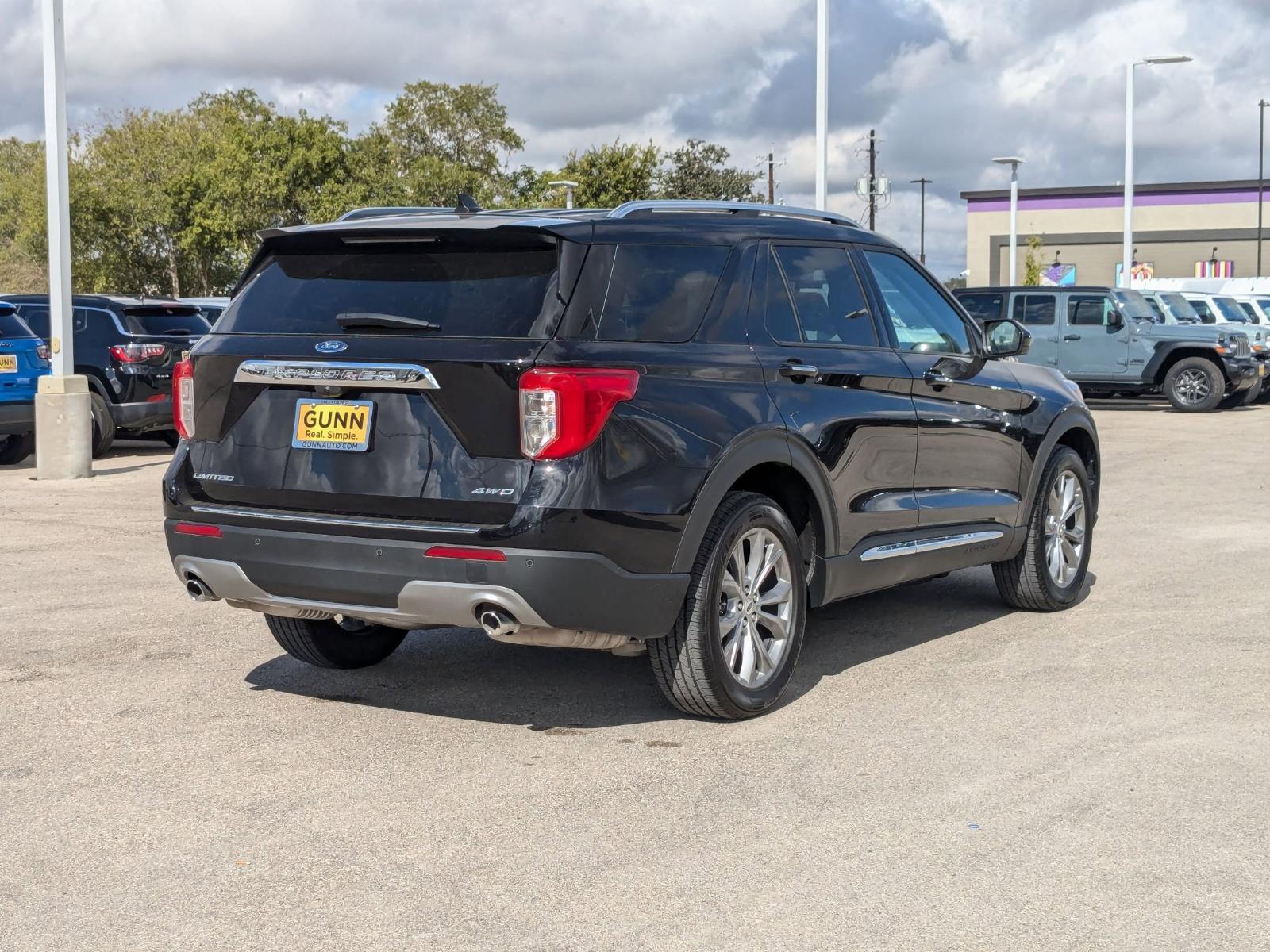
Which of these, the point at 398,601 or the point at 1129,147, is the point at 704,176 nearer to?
the point at 1129,147

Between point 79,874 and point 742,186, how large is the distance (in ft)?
218

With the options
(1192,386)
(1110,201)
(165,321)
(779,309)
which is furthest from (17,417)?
(1110,201)

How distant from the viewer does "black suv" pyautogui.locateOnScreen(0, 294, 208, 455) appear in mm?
16625

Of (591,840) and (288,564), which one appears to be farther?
(288,564)

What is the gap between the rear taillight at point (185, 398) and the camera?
561 centimetres

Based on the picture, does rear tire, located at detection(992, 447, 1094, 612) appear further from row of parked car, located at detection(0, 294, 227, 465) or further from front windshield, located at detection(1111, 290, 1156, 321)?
front windshield, located at detection(1111, 290, 1156, 321)

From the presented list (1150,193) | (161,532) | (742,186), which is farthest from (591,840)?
(1150,193)

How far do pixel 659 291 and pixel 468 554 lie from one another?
118 cm

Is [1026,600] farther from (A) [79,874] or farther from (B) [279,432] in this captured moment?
(A) [79,874]

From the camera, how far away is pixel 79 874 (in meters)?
4.12

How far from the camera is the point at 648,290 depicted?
539 centimetres

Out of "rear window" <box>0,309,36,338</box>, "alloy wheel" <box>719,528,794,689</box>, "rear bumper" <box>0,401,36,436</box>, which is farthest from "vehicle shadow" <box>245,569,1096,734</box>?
"rear window" <box>0,309,36,338</box>

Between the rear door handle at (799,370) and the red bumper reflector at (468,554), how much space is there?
1414mm

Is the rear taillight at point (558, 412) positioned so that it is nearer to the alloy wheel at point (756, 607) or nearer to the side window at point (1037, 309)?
the alloy wheel at point (756, 607)
